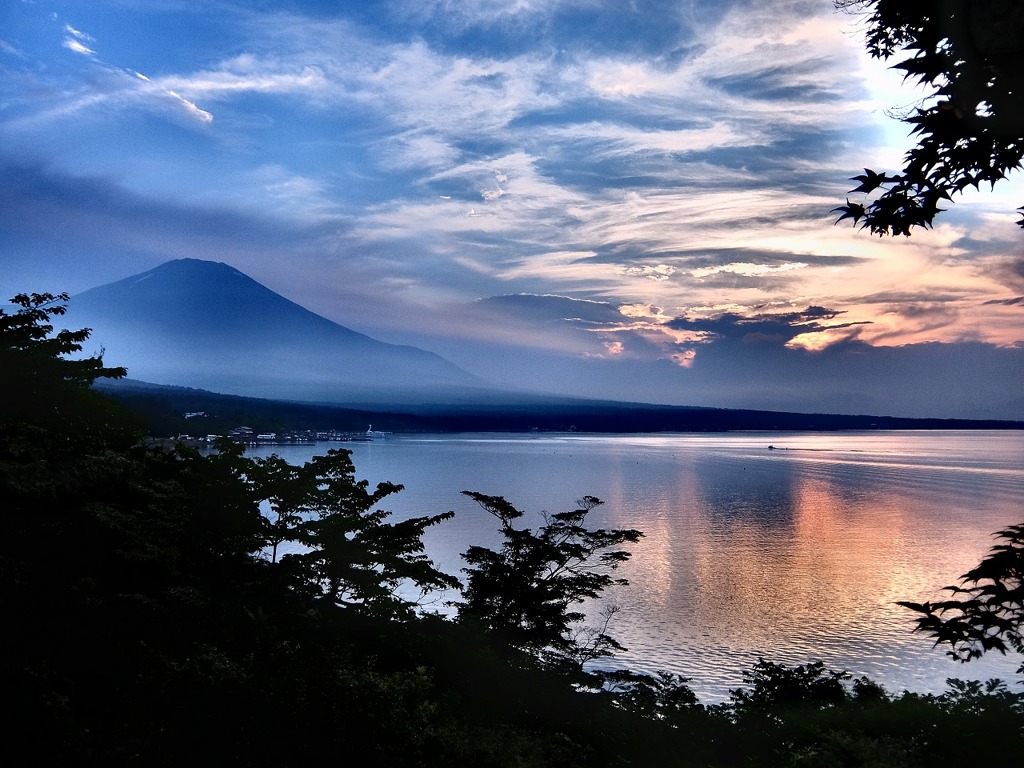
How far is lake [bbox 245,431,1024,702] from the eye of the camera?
73.1 ft

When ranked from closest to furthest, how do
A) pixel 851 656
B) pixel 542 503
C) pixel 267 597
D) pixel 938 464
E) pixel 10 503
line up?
pixel 10 503 < pixel 267 597 < pixel 851 656 < pixel 542 503 < pixel 938 464

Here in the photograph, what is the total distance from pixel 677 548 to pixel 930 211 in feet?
114

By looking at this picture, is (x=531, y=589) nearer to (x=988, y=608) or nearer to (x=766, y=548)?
(x=988, y=608)

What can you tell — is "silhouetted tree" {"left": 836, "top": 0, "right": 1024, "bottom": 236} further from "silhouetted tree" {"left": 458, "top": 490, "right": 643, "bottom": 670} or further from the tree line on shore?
"silhouetted tree" {"left": 458, "top": 490, "right": 643, "bottom": 670}

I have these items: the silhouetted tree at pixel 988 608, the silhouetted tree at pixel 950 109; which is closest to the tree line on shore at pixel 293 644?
the silhouetted tree at pixel 988 608

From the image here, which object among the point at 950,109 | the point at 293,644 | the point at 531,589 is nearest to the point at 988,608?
the point at 950,109

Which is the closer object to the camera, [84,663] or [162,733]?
[162,733]

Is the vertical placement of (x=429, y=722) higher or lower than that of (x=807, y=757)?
higher

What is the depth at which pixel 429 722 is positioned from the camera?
23.2 ft

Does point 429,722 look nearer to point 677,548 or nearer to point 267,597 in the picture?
point 267,597

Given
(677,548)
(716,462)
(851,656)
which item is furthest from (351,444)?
(851,656)

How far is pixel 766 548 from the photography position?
4034cm

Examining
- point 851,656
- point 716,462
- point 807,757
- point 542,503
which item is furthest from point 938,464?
point 807,757

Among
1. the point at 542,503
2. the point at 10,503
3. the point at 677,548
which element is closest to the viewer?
the point at 10,503
